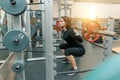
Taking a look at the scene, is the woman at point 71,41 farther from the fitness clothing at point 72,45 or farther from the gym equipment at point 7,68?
the gym equipment at point 7,68

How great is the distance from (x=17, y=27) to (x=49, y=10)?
0.57m

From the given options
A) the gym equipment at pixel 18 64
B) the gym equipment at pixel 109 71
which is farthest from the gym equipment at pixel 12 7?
the gym equipment at pixel 109 71

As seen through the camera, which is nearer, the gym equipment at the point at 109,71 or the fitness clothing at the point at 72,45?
the gym equipment at the point at 109,71

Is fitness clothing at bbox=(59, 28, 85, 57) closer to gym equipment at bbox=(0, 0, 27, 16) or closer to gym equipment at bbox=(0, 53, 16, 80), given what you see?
gym equipment at bbox=(0, 53, 16, 80)

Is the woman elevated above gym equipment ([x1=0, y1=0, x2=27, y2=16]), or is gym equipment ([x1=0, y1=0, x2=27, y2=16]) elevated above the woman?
gym equipment ([x1=0, y1=0, x2=27, y2=16])

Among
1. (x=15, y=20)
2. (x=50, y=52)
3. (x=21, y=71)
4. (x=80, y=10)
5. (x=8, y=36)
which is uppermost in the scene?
(x=80, y=10)

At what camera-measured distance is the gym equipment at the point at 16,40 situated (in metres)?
2.00

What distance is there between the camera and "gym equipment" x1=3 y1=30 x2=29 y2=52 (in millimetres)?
2002

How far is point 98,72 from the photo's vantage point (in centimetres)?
40

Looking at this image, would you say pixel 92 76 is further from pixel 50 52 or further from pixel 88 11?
pixel 88 11

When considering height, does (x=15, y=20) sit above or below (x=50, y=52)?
above

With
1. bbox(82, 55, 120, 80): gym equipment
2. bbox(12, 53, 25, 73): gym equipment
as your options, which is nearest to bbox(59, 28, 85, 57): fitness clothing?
bbox(12, 53, 25, 73): gym equipment

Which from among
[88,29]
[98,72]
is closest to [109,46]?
[88,29]

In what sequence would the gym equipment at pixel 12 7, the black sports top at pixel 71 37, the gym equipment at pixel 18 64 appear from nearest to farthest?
the gym equipment at pixel 12 7
the gym equipment at pixel 18 64
the black sports top at pixel 71 37
